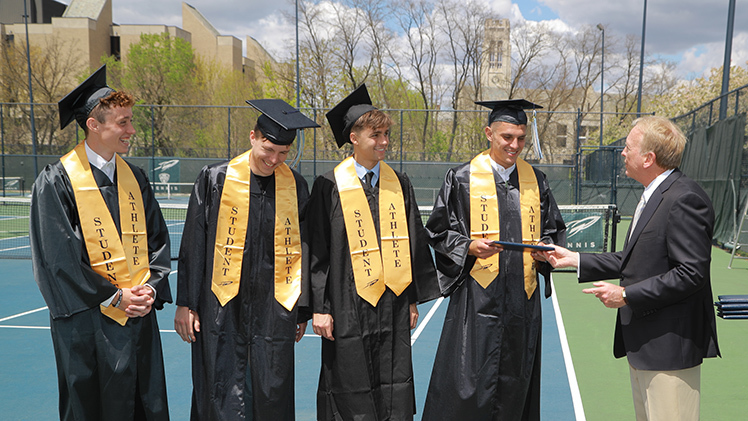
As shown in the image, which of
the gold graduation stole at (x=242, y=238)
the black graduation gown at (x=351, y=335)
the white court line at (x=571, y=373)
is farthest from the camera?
the white court line at (x=571, y=373)

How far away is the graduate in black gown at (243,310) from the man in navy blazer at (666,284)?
1.63 m

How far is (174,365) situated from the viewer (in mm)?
5156

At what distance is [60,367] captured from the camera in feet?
8.87

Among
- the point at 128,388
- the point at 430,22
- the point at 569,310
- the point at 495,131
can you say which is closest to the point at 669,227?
the point at 495,131

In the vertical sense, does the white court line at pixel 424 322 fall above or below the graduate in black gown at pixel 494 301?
below

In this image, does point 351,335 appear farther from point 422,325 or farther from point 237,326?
point 422,325

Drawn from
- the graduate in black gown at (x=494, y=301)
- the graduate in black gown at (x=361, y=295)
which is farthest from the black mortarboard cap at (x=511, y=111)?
the graduate in black gown at (x=361, y=295)

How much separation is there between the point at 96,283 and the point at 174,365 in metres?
2.74

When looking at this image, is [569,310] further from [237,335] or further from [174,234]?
[174,234]

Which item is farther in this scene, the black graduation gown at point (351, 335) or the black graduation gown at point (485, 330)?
the black graduation gown at point (485, 330)

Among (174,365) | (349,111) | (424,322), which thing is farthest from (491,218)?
(424,322)

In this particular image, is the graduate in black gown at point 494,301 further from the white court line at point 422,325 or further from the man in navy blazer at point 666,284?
the white court line at point 422,325

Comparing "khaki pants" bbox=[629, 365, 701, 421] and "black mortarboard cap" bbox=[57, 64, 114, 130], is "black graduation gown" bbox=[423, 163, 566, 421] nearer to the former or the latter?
"khaki pants" bbox=[629, 365, 701, 421]

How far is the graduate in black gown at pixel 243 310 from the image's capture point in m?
2.94
